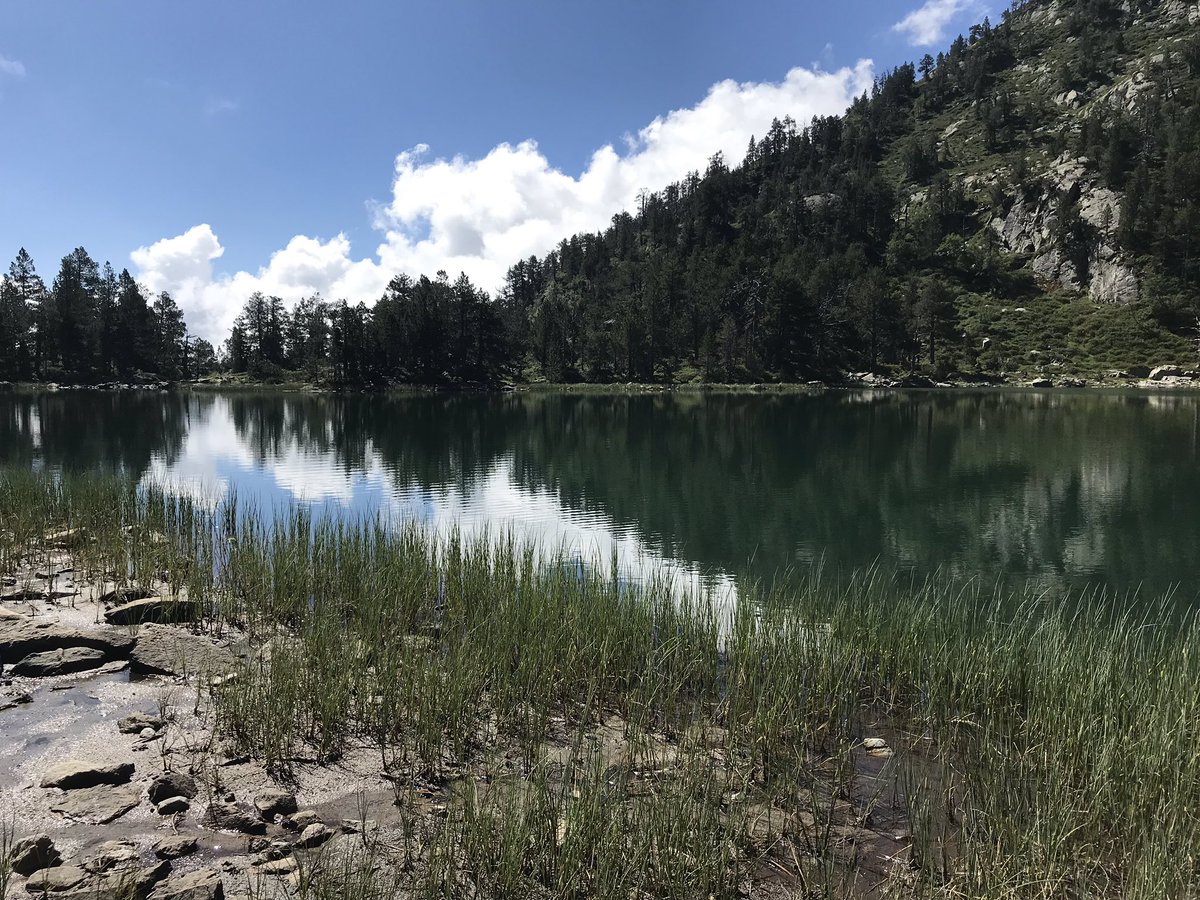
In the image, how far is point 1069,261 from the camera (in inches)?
5832

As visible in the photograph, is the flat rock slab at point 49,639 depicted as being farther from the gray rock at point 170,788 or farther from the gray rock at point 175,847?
the gray rock at point 175,847

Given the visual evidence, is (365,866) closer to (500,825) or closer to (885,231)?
(500,825)

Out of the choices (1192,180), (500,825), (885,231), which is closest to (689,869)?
(500,825)

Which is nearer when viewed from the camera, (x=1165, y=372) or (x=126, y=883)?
(x=126, y=883)

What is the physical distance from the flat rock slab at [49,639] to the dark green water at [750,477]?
7.63 metres

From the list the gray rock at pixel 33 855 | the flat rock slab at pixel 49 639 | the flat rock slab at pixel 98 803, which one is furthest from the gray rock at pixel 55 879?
the flat rock slab at pixel 49 639

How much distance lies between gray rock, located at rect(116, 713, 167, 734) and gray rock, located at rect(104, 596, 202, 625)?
12.2 feet

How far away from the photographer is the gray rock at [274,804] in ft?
19.2

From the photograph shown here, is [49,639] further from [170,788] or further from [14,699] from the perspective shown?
[170,788]

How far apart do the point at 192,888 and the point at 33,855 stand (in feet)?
3.92

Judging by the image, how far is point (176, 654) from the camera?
9500 millimetres

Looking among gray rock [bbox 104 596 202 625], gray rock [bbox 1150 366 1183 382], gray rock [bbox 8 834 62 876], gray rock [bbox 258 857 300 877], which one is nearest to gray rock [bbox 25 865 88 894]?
gray rock [bbox 8 834 62 876]

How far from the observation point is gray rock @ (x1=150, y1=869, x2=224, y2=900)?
4559mm

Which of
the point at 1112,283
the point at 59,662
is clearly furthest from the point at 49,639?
the point at 1112,283
